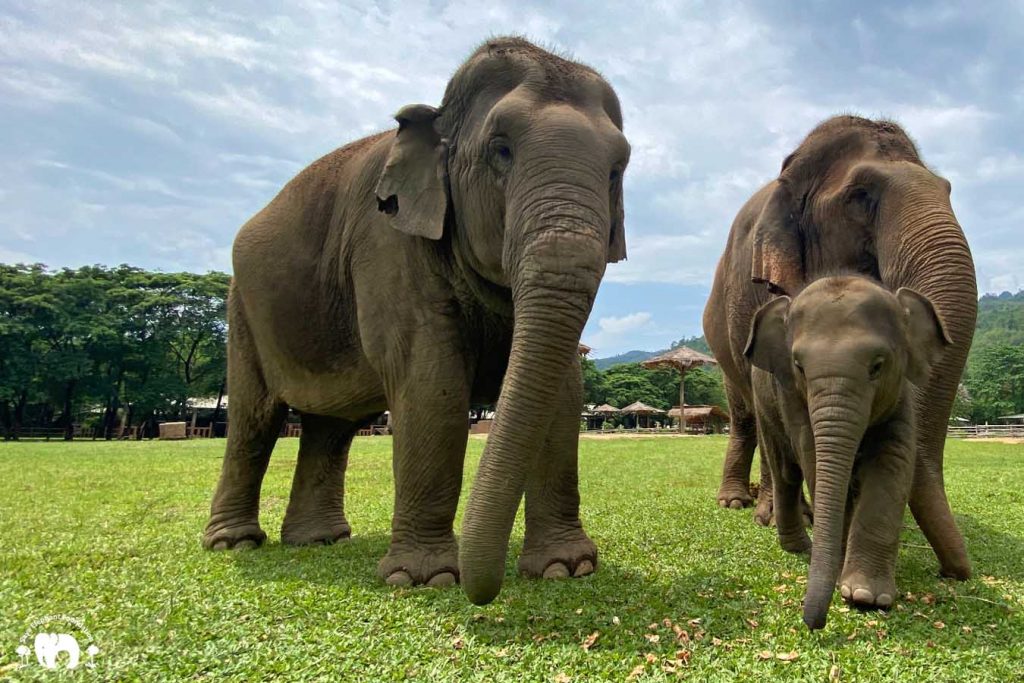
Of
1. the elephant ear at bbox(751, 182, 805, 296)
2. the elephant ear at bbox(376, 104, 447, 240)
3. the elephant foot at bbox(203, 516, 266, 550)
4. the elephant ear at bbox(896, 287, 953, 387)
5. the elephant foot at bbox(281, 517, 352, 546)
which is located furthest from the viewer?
the elephant foot at bbox(281, 517, 352, 546)

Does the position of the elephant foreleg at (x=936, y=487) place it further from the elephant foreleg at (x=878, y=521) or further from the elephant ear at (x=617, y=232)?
the elephant ear at (x=617, y=232)

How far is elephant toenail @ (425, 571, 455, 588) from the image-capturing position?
389 centimetres

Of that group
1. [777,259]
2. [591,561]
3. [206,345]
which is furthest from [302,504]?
[206,345]

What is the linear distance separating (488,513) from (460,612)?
70 cm

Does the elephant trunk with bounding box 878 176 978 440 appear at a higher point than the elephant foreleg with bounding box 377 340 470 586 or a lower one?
higher

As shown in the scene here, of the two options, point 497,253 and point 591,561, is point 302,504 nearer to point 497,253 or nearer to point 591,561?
point 591,561

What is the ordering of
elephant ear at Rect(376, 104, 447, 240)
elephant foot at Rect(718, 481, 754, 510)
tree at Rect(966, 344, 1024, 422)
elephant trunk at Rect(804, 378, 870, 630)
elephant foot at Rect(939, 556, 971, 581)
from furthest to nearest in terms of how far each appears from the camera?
tree at Rect(966, 344, 1024, 422)
elephant foot at Rect(718, 481, 754, 510)
elephant ear at Rect(376, 104, 447, 240)
elephant foot at Rect(939, 556, 971, 581)
elephant trunk at Rect(804, 378, 870, 630)

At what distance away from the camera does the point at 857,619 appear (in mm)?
3188

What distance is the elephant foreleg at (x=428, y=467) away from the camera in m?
3.99

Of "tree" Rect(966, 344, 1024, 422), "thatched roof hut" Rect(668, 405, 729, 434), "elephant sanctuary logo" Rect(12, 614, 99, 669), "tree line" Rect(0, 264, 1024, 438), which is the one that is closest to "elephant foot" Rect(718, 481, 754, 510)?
"elephant sanctuary logo" Rect(12, 614, 99, 669)

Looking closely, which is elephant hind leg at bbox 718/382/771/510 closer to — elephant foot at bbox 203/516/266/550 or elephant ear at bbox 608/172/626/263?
elephant ear at bbox 608/172/626/263

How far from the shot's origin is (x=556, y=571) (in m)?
4.09

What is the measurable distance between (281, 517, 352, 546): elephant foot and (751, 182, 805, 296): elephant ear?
3718 millimetres

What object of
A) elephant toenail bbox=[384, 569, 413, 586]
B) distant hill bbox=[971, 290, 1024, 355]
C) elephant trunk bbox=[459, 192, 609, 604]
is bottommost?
elephant toenail bbox=[384, 569, 413, 586]
